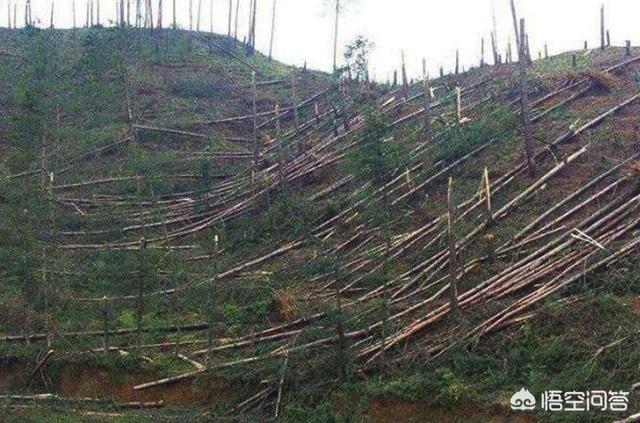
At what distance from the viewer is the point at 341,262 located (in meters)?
11.6

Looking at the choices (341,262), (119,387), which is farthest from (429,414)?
(119,387)

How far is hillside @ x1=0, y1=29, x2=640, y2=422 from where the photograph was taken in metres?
8.48

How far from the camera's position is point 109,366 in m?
10.4

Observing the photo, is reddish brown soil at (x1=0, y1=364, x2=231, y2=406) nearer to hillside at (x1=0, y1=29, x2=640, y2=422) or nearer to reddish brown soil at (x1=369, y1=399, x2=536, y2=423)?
hillside at (x1=0, y1=29, x2=640, y2=422)

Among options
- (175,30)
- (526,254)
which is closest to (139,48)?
(175,30)

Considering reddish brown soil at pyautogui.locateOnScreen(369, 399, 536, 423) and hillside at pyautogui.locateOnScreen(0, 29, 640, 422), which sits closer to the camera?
reddish brown soil at pyautogui.locateOnScreen(369, 399, 536, 423)

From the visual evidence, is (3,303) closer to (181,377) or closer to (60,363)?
(60,363)

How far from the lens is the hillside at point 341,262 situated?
848 centimetres

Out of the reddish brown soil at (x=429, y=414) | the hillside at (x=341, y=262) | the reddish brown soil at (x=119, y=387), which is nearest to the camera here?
the reddish brown soil at (x=429, y=414)

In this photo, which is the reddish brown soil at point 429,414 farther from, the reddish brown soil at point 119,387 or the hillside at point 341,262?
the reddish brown soil at point 119,387

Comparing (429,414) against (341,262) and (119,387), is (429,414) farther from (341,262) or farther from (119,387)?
(119,387)

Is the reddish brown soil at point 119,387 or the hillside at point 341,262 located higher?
Answer: the hillside at point 341,262

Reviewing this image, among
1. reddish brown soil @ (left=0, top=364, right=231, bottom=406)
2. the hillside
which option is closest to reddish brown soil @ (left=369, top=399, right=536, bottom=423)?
the hillside

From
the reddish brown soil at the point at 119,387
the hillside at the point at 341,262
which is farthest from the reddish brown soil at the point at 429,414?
the reddish brown soil at the point at 119,387
